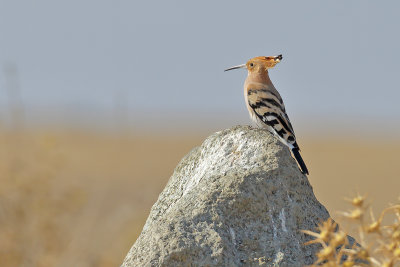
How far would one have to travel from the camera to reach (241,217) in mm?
4129

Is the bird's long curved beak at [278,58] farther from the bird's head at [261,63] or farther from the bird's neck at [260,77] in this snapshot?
the bird's neck at [260,77]

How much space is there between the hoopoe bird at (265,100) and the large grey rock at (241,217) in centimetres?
154

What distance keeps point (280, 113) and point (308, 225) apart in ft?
6.80

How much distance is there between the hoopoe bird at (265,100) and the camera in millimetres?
6121

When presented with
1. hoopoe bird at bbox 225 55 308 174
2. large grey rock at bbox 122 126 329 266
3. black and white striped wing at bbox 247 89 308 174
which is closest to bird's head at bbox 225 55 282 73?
hoopoe bird at bbox 225 55 308 174

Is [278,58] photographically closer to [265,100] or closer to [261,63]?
[261,63]

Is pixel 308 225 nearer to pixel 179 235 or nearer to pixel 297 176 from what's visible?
pixel 297 176

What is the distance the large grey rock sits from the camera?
393cm

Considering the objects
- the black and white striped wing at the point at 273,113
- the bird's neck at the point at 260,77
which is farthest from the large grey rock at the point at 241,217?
Answer: the bird's neck at the point at 260,77

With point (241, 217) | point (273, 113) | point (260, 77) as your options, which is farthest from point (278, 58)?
point (241, 217)

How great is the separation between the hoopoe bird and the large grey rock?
1.54m

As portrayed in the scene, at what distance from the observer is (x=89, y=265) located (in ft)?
31.8

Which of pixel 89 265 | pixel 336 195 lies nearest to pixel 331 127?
pixel 336 195

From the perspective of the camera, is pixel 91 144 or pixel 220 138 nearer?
pixel 220 138
